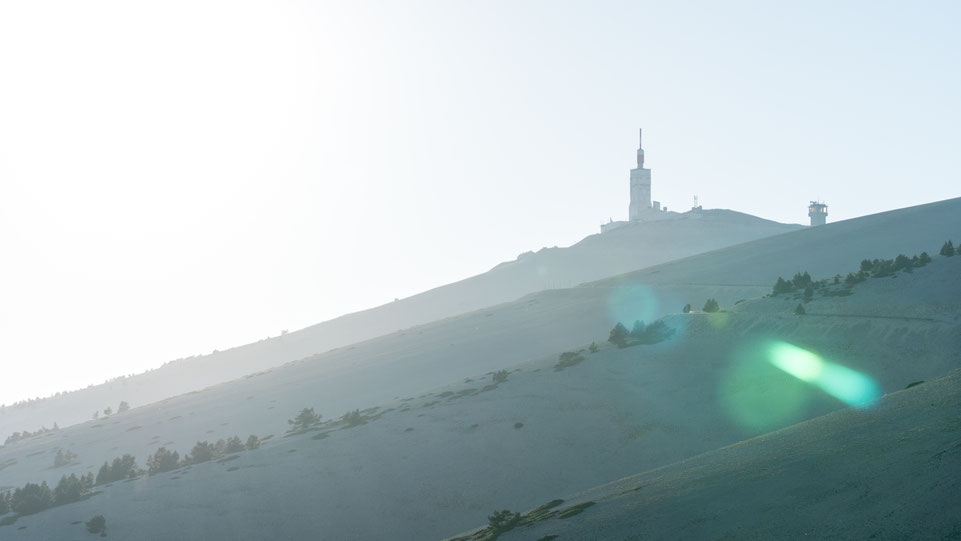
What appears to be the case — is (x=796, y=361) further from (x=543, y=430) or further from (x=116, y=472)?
(x=116, y=472)

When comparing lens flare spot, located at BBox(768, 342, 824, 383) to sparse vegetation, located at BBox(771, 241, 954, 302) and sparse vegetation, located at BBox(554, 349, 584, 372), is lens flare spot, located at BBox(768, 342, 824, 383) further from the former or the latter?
sparse vegetation, located at BBox(554, 349, 584, 372)

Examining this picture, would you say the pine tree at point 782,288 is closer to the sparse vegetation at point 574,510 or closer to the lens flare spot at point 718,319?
the lens flare spot at point 718,319

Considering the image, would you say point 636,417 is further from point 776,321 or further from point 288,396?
point 288,396

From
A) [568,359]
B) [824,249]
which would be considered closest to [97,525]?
[568,359]

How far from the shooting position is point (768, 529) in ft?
38.5

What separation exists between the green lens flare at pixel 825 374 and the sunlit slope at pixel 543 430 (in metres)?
0.35

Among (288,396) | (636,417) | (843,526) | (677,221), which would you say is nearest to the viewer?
(843,526)

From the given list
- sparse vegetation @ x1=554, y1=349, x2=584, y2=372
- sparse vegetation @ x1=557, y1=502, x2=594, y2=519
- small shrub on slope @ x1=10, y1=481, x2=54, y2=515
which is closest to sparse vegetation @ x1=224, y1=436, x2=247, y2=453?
small shrub on slope @ x1=10, y1=481, x2=54, y2=515

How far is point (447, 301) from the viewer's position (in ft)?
397

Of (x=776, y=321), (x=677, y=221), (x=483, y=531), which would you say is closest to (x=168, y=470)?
(x=483, y=531)

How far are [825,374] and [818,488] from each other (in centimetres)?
1579

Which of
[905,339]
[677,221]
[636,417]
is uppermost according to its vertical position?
[677,221]

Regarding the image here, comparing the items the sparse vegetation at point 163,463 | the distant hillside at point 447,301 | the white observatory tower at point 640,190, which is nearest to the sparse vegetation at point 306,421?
the sparse vegetation at point 163,463

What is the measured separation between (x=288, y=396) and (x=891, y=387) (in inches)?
1458
